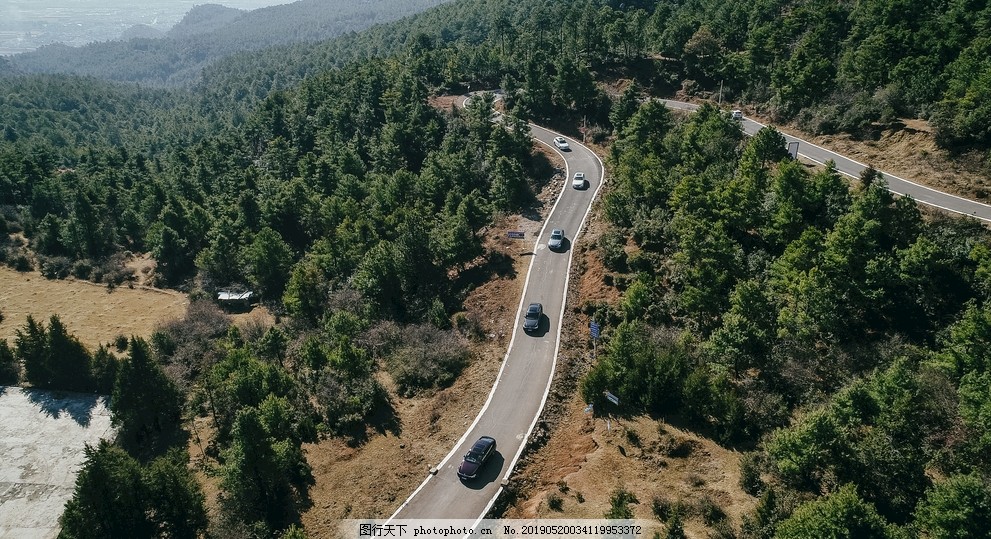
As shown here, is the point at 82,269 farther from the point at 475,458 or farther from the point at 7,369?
the point at 475,458

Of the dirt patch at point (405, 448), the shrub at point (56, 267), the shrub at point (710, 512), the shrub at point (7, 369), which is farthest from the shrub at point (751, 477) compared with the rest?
the shrub at point (56, 267)

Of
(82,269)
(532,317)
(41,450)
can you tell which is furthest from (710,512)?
(82,269)

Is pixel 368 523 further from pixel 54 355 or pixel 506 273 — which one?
pixel 54 355

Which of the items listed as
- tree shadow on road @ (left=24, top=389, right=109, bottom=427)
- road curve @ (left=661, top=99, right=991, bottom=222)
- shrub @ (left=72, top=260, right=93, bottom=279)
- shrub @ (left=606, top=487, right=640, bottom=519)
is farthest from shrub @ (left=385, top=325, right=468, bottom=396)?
shrub @ (left=72, top=260, right=93, bottom=279)

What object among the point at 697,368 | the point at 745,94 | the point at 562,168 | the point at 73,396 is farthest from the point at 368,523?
the point at 745,94

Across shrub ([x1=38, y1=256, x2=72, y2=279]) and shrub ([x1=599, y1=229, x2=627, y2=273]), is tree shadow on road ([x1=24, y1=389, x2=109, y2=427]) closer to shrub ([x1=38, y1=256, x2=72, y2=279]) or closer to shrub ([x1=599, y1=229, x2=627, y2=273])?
shrub ([x1=38, y1=256, x2=72, y2=279])

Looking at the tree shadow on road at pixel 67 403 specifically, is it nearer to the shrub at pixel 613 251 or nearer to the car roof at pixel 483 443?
the car roof at pixel 483 443
